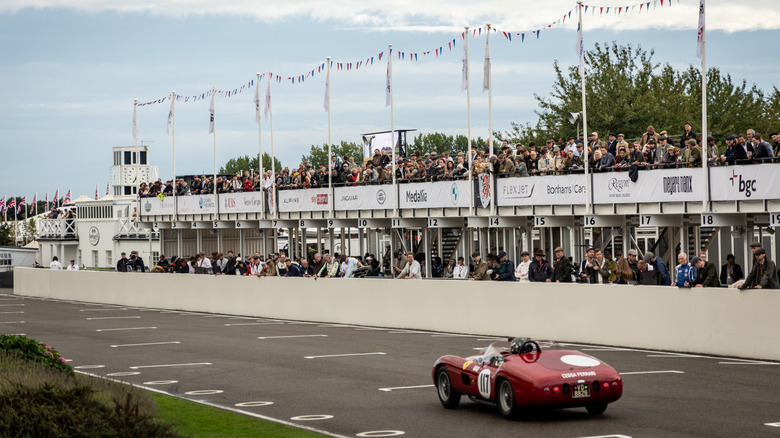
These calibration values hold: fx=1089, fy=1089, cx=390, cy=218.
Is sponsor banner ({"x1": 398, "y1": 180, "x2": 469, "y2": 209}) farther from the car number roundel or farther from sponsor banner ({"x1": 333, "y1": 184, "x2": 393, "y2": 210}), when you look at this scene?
the car number roundel

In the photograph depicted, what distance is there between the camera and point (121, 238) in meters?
96.0

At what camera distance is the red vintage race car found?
1300 centimetres

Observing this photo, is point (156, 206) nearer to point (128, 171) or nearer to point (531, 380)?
point (128, 171)

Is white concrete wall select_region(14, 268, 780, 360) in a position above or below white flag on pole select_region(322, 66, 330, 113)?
below

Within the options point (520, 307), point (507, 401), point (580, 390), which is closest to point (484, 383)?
point (507, 401)

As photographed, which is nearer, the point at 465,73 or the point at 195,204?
the point at 465,73

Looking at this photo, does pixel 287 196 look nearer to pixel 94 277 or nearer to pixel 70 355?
pixel 94 277

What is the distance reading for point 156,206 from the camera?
199 feet

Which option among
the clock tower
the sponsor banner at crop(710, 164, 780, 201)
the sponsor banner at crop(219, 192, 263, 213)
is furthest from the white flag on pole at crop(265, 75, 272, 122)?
the clock tower

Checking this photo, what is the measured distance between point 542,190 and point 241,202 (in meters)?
20.9

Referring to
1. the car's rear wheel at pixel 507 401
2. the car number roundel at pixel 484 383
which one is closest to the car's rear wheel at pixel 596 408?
the car's rear wheel at pixel 507 401

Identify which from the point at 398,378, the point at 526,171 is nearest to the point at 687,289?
the point at 398,378

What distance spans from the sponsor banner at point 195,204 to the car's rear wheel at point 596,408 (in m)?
42.6

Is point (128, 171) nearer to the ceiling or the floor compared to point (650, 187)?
nearer to the ceiling
